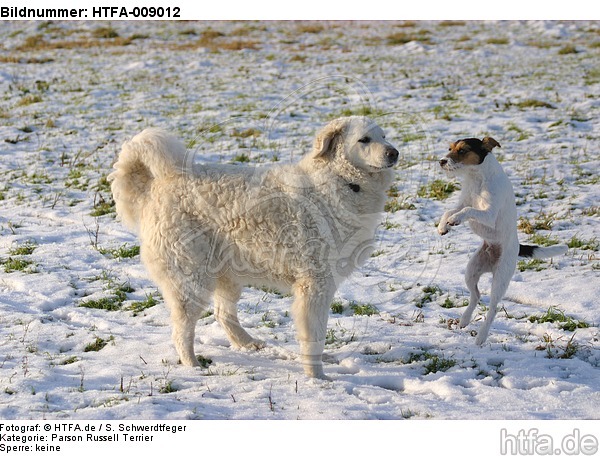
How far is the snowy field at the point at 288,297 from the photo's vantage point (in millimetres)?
5141

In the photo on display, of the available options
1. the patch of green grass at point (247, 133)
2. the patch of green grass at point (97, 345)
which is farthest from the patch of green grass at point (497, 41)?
the patch of green grass at point (97, 345)

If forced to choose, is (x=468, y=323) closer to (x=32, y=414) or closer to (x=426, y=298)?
(x=426, y=298)

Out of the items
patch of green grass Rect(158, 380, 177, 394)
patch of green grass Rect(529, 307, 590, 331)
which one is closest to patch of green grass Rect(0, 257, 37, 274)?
patch of green grass Rect(158, 380, 177, 394)

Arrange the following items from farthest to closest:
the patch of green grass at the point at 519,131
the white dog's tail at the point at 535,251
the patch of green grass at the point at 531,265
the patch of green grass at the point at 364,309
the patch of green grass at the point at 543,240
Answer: the patch of green grass at the point at 519,131 < the patch of green grass at the point at 543,240 < the patch of green grass at the point at 531,265 < the patch of green grass at the point at 364,309 < the white dog's tail at the point at 535,251

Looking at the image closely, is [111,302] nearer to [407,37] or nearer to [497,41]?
[497,41]

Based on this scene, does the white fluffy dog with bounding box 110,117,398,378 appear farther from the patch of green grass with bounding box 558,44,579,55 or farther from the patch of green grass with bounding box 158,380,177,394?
the patch of green grass with bounding box 558,44,579,55

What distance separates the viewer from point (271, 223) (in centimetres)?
557

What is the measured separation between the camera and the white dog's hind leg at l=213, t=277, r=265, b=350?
20.2 feet

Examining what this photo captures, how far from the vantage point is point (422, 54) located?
74.9 ft

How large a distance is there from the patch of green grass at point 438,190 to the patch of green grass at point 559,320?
3.76 m

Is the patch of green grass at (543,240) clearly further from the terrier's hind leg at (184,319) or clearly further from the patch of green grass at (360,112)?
the patch of green grass at (360,112)

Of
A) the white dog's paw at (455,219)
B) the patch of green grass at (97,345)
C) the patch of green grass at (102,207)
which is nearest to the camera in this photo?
the white dog's paw at (455,219)

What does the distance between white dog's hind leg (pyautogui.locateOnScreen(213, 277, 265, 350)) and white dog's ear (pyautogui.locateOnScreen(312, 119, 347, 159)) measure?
1.42 m
